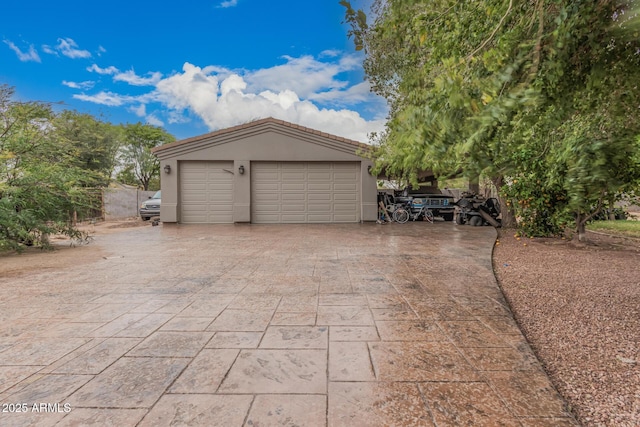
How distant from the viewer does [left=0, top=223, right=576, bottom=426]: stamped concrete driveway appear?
1.63 metres

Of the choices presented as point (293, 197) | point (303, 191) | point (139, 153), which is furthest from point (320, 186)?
point (139, 153)

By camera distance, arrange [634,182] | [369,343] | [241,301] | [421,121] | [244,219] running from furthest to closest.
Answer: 1. [244,219]
2. [634,182]
3. [241,301]
4. [369,343]
5. [421,121]

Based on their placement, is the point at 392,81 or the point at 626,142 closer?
the point at 626,142

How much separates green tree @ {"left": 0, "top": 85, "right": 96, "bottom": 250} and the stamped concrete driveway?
2.37 metres

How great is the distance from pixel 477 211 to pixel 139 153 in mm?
23434

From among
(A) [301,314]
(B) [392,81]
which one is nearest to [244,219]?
(B) [392,81]

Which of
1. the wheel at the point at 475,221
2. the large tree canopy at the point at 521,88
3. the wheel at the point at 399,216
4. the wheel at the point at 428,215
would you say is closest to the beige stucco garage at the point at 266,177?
the wheel at the point at 399,216

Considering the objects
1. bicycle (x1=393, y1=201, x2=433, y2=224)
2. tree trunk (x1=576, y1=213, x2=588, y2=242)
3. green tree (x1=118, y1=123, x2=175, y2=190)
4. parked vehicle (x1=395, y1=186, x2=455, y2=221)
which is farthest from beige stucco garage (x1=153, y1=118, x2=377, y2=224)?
green tree (x1=118, y1=123, x2=175, y2=190)

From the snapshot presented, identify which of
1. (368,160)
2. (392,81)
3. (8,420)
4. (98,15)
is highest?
(98,15)

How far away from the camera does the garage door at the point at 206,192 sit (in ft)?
39.6

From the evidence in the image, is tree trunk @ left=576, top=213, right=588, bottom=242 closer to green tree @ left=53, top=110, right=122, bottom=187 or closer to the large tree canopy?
the large tree canopy

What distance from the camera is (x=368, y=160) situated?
1217 centimetres

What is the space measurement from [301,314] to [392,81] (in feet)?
30.7

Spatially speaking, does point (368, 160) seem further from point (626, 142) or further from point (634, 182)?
point (626, 142)
